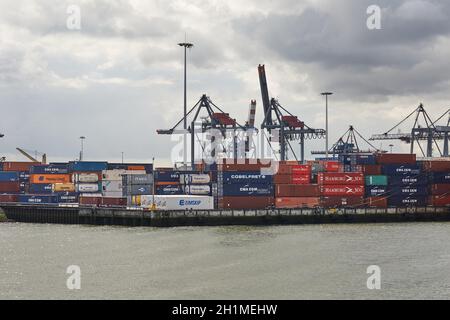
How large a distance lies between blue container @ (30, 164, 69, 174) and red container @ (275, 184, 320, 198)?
3240 cm

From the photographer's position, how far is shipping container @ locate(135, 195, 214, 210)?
7319 centimetres

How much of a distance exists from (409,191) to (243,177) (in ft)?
67.2

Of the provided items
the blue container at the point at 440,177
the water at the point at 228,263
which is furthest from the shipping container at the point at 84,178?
the blue container at the point at 440,177

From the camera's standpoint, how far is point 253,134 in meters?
110

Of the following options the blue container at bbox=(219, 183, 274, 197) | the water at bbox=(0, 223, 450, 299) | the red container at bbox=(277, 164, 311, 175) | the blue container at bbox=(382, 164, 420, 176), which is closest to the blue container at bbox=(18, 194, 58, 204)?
the water at bbox=(0, 223, 450, 299)

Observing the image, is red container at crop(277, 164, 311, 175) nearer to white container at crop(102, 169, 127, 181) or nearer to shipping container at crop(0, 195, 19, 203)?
white container at crop(102, 169, 127, 181)

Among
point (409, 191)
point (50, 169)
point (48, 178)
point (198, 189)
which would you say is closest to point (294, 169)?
point (198, 189)

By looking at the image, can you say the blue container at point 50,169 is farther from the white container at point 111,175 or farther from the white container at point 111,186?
the white container at point 111,186

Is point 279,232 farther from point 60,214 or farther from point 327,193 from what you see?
point 60,214

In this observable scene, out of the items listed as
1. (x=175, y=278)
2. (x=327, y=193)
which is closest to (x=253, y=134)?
(x=327, y=193)

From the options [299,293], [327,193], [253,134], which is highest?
[253,134]

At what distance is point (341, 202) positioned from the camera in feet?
256

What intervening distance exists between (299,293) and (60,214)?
171 feet

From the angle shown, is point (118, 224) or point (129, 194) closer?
point (118, 224)
